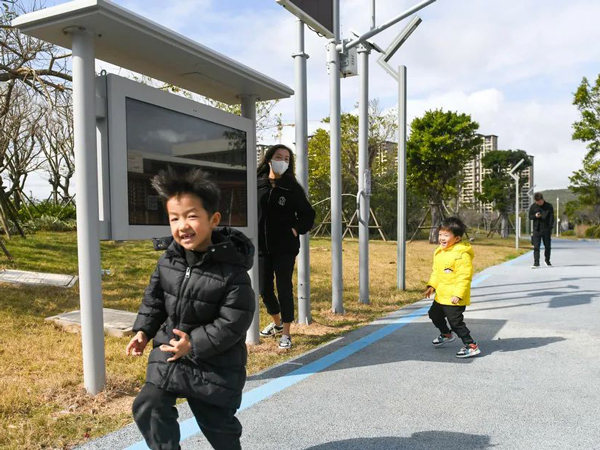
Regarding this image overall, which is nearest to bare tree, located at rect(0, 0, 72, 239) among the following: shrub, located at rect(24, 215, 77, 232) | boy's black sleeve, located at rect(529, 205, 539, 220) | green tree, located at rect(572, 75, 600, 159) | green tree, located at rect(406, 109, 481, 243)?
shrub, located at rect(24, 215, 77, 232)

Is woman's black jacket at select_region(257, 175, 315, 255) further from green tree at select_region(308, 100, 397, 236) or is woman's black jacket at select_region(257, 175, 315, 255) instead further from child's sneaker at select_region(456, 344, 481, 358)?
green tree at select_region(308, 100, 397, 236)

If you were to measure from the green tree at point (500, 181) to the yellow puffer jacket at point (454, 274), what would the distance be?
142 ft

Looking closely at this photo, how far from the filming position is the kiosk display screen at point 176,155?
3809 mm

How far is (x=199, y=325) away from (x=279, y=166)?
2957 millimetres

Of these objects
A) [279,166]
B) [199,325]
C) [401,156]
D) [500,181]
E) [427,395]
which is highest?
[500,181]

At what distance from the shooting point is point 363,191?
7.86m

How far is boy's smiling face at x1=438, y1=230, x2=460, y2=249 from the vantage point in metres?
5.06

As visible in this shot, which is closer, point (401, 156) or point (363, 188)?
point (363, 188)

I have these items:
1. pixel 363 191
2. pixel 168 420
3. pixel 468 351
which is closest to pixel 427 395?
pixel 468 351

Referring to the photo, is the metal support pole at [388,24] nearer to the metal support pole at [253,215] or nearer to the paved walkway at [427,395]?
the metal support pole at [253,215]

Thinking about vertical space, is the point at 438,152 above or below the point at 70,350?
above

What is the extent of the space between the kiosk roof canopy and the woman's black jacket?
94cm

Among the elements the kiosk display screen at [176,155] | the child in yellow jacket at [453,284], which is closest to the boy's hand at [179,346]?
the kiosk display screen at [176,155]

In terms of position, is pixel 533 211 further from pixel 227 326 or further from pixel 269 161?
pixel 227 326
